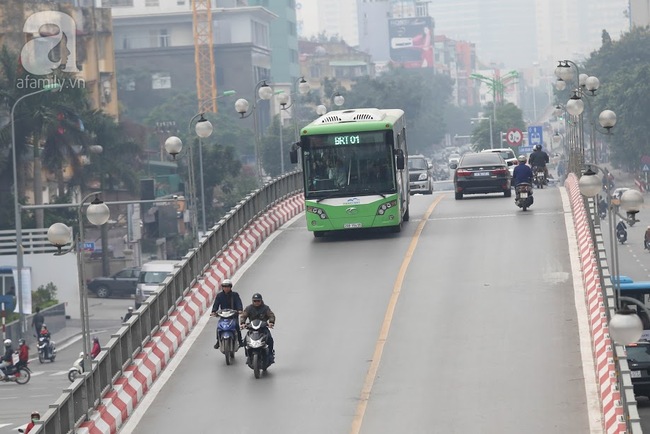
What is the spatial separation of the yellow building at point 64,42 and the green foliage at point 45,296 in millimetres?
10970

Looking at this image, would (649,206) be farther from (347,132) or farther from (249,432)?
(249,432)

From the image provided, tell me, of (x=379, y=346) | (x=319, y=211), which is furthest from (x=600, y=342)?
(x=319, y=211)

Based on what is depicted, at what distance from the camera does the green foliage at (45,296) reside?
69.4m

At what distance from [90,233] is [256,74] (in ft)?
277

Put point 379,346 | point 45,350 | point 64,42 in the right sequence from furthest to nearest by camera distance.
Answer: point 64,42 → point 45,350 → point 379,346

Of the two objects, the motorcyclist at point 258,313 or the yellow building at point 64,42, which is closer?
the motorcyclist at point 258,313

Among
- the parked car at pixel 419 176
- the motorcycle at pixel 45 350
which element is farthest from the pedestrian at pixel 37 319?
the parked car at pixel 419 176

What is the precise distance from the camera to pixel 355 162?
3575cm

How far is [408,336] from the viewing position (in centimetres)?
2562

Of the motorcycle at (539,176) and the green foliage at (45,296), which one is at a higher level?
the motorcycle at (539,176)

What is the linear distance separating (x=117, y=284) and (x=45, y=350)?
24.6 metres

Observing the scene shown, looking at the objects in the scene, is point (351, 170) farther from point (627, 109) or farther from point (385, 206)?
point (627, 109)

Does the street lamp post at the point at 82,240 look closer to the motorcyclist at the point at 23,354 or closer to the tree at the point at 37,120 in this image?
the motorcyclist at the point at 23,354

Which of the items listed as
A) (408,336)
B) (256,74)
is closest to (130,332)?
(408,336)
